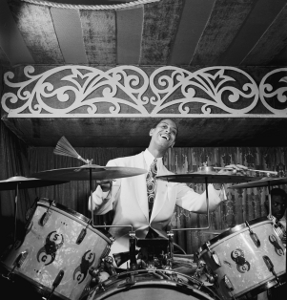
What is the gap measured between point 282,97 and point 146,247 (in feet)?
6.61

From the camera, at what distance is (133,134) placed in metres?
3.90

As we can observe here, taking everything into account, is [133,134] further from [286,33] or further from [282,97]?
[286,33]

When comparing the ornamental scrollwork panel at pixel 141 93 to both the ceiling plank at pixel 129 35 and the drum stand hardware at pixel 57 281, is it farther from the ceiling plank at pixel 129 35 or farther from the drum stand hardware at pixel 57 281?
the drum stand hardware at pixel 57 281

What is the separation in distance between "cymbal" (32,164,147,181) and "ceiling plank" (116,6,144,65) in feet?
3.49

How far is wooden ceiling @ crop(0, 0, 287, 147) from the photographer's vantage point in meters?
2.59

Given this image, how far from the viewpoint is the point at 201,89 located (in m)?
3.45

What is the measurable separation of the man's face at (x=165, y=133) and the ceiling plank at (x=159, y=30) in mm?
533

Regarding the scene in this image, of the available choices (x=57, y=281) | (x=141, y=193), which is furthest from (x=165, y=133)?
(x=57, y=281)

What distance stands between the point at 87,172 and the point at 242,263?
1.07 metres

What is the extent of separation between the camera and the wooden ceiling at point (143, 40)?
2.59 m

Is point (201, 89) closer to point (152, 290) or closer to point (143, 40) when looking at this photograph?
point (143, 40)

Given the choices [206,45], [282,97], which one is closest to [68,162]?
[206,45]

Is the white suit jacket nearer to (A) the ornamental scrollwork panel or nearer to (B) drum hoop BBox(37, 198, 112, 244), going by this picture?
(A) the ornamental scrollwork panel

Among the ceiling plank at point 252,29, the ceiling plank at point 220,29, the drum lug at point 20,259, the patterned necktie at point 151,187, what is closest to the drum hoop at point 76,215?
the drum lug at point 20,259
